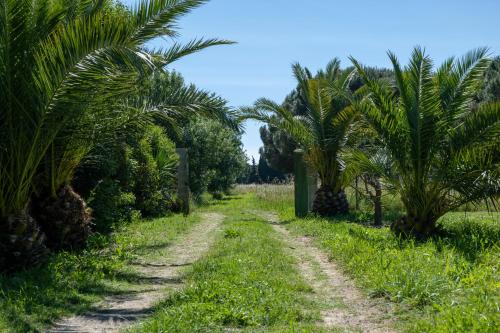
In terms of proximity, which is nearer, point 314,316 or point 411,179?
point 314,316

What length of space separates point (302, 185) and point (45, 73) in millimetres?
11327

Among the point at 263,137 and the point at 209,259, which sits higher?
the point at 263,137

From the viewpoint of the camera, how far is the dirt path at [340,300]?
6.06 metres

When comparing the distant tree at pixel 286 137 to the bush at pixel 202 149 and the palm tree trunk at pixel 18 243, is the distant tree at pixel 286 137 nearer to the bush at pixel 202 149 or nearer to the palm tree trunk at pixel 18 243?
the bush at pixel 202 149

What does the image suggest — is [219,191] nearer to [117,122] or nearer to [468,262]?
[117,122]

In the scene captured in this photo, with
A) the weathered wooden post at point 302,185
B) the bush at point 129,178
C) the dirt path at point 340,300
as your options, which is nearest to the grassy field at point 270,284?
the dirt path at point 340,300

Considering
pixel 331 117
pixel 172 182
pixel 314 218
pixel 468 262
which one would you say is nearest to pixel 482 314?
pixel 468 262

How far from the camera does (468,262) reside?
7.91 m

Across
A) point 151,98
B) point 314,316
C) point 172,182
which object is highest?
point 151,98

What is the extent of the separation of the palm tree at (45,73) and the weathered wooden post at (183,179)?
10.2m

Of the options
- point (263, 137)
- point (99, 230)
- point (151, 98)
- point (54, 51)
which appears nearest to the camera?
point (54, 51)

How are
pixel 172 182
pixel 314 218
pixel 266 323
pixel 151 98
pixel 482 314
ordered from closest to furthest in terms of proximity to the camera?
pixel 482 314
pixel 266 323
pixel 151 98
pixel 314 218
pixel 172 182

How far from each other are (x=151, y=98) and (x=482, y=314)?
26.1 ft

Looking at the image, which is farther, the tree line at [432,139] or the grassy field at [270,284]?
the tree line at [432,139]
